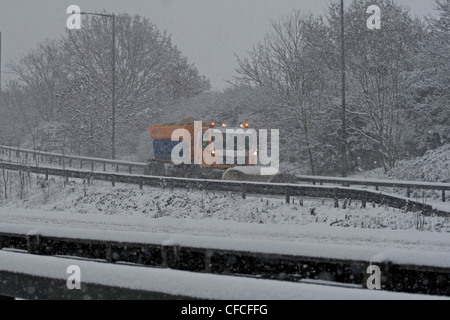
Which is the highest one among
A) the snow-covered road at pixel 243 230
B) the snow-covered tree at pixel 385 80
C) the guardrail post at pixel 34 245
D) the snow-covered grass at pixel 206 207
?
the snow-covered tree at pixel 385 80

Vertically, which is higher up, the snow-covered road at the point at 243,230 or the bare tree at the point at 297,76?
the bare tree at the point at 297,76

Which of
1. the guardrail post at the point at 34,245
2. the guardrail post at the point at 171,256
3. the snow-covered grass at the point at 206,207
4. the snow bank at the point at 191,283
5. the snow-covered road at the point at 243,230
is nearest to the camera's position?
the snow bank at the point at 191,283

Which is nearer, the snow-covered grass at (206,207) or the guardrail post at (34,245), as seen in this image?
the guardrail post at (34,245)

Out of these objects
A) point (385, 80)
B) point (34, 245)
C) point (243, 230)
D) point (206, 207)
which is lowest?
point (243, 230)

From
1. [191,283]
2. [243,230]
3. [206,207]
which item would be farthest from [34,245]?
[206,207]

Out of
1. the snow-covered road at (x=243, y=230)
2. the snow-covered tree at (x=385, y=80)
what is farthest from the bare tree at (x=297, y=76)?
the snow-covered road at (x=243, y=230)

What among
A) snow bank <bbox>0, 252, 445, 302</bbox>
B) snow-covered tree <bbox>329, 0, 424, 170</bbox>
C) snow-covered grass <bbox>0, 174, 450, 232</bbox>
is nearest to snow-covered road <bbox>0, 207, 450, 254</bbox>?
snow-covered grass <bbox>0, 174, 450, 232</bbox>

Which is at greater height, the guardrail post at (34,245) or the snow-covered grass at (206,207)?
the guardrail post at (34,245)

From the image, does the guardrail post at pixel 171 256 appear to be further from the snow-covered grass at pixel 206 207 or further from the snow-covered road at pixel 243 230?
the snow-covered grass at pixel 206 207

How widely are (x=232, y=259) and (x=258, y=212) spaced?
32.2ft

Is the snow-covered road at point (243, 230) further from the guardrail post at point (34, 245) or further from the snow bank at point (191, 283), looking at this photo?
the snow bank at point (191, 283)

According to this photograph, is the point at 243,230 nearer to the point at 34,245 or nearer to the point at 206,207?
the point at 206,207

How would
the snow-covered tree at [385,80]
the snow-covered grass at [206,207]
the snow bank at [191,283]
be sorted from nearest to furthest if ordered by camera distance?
the snow bank at [191,283], the snow-covered grass at [206,207], the snow-covered tree at [385,80]
